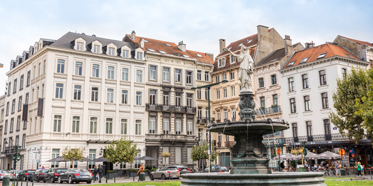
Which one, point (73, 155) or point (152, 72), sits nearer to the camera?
point (73, 155)

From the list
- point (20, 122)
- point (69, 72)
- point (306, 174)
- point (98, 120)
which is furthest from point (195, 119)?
point (306, 174)

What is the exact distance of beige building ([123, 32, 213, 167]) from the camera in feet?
163

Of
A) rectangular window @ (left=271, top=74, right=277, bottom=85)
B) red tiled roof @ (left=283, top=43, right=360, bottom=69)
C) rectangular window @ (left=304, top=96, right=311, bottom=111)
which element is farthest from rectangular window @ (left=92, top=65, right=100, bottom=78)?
rectangular window @ (left=304, top=96, right=311, bottom=111)

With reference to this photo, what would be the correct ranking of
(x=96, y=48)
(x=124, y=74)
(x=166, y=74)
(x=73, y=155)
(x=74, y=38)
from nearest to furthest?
(x=73, y=155) → (x=96, y=48) → (x=74, y=38) → (x=124, y=74) → (x=166, y=74)

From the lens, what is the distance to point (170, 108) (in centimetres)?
5062

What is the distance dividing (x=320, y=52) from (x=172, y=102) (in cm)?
2008

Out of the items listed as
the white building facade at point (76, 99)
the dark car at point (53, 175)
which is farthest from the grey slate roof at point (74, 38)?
the dark car at point (53, 175)

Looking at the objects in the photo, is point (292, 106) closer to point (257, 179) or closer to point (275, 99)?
point (275, 99)

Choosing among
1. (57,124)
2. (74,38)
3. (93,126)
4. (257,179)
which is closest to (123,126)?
(93,126)

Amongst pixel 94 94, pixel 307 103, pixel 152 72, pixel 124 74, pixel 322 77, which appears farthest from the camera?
pixel 152 72

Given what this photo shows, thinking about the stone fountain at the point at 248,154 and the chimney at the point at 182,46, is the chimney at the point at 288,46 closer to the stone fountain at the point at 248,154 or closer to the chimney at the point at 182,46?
the chimney at the point at 182,46

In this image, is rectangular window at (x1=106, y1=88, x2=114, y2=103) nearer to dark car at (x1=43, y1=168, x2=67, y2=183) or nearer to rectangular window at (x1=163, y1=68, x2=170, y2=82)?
rectangular window at (x1=163, y1=68, x2=170, y2=82)

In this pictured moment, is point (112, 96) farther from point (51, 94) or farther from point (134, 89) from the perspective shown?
point (51, 94)

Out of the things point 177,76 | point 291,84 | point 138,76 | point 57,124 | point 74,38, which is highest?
point 74,38
